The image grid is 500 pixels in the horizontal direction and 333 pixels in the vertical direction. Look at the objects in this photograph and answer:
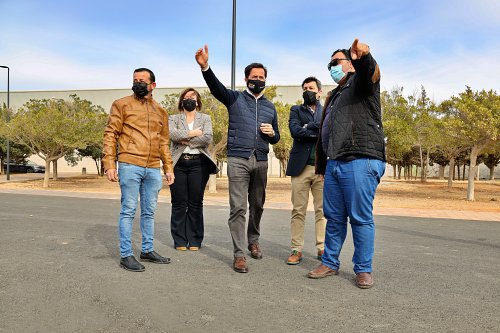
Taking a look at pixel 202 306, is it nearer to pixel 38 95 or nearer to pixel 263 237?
pixel 263 237

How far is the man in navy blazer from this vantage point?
4438 mm

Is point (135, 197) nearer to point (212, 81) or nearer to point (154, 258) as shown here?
point (154, 258)

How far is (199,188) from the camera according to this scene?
5.07m

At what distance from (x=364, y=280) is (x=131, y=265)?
2042 mm

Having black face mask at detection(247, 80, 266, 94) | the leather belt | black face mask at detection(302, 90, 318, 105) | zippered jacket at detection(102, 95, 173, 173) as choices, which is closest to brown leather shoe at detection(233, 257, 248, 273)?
zippered jacket at detection(102, 95, 173, 173)

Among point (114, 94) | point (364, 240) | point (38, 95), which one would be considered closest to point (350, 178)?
point (364, 240)

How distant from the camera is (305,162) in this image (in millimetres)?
4461

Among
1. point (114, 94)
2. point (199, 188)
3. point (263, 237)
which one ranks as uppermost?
point (114, 94)

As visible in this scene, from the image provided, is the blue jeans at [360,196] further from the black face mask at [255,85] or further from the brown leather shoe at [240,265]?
the black face mask at [255,85]

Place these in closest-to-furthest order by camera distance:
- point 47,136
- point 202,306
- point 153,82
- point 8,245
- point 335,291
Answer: point 202,306
point 335,291
point 153,82
point 8,245
point 47,136

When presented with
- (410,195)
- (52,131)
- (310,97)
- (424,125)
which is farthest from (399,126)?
(310,97)

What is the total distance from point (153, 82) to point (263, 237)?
2.77m

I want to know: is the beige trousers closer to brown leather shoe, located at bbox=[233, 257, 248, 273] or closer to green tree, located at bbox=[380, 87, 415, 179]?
brown leather shoe, located at bbox=[233, 257, 248, 273]

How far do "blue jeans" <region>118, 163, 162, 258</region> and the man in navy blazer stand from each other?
4.64ft
